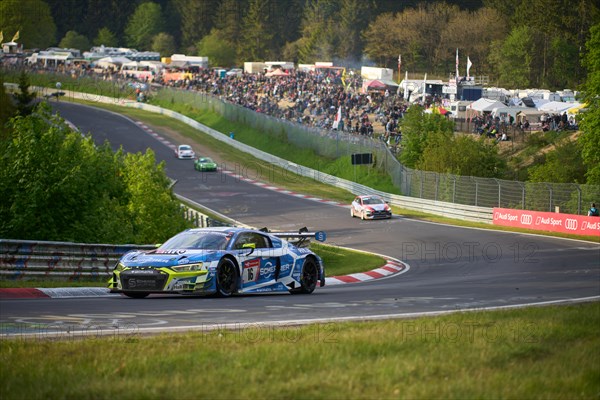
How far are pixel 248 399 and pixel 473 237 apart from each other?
32068 millimetres

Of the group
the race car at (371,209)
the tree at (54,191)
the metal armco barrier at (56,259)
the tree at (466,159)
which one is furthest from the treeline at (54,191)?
the tree at (466,159)

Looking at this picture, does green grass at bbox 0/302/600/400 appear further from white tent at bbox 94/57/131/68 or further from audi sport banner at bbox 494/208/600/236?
white tent at bbox 94/57/131/68

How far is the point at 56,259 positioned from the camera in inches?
819

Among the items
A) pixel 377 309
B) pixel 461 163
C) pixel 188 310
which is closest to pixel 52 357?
pixel 188 310

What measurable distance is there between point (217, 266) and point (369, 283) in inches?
321

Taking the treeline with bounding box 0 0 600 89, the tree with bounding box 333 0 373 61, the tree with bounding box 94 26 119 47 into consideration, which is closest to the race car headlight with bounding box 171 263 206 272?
the treeline with bounding box 0 0 600 89

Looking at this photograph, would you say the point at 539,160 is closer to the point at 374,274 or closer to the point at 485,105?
the point at 485,105

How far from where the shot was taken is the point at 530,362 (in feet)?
A: 28.4

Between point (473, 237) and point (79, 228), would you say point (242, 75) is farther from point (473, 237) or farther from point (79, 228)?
point (79, 228)

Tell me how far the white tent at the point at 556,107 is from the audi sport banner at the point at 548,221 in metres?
29.2

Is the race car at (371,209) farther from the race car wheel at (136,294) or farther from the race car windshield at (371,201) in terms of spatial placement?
the race car wheel at (136,294)

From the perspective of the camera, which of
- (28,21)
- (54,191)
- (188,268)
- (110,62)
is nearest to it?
(188,268)

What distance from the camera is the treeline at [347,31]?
355 feet

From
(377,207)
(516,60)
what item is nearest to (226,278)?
(377,207)
